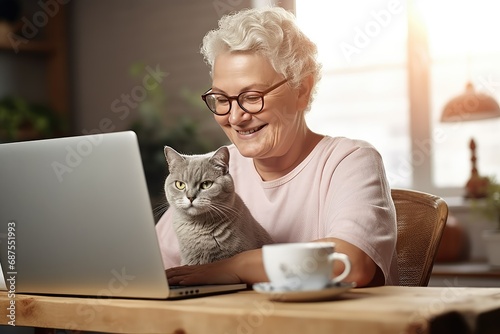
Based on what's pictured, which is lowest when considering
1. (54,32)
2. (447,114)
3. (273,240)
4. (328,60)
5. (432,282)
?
(432,282)

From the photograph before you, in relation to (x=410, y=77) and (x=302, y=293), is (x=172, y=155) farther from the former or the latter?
(x=410, y=77)

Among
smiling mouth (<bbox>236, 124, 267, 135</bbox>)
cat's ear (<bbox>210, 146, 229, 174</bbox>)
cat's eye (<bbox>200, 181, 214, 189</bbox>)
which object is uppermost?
smiling mouth (<bbox>236, 124, 267, 135</bbox>)

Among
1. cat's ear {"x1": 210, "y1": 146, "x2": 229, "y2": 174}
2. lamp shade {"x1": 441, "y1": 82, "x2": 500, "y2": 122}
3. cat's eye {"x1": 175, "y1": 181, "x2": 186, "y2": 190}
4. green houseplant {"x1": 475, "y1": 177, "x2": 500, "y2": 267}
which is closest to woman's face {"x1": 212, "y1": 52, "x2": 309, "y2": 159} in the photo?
cat's ear {"x1": 210, "y1": 146, "x2": 229, "y2": 174}

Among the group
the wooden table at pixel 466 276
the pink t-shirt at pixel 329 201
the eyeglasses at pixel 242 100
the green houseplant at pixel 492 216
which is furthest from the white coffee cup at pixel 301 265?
the green houseplant at pixel 492 216

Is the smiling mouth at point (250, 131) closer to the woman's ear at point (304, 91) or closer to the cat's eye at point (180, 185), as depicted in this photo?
the woman's ear at point (304, 91)

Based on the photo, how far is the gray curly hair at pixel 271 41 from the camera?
1595mm

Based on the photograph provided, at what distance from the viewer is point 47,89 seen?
454 centimetres

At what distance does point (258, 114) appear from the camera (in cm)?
160

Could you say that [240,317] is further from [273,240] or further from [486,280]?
[486,280]

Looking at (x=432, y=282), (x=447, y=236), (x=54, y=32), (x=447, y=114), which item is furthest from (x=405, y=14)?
(x=54, y=32)

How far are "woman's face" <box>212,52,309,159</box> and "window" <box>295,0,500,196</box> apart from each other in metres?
2.20

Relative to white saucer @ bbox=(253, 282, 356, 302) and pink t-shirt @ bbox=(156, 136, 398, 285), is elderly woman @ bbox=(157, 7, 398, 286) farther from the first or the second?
white saucer @ bbox=(253, 282, 356, 302)

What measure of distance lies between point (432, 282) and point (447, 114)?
806 millimetres

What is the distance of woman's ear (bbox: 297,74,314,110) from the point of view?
171 cm
